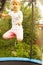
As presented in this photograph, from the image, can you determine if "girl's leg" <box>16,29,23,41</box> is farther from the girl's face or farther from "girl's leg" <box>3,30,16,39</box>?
the girl's face

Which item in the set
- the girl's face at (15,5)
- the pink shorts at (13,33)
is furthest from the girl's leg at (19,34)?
the girl's face at (15,5)

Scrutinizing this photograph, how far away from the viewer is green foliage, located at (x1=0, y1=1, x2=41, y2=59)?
6.75ft

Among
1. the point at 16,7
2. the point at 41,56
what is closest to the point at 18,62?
the point at 41,56

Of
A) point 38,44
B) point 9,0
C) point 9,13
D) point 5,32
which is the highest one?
point 9,0

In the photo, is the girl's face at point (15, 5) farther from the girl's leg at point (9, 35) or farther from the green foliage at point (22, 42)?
the girl's leg at point (9, 35)

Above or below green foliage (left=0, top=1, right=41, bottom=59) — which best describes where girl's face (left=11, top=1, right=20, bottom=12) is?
above

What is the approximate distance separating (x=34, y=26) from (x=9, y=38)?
30 cm

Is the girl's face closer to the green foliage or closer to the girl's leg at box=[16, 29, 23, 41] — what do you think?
the green foliage

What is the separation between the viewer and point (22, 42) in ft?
6.88

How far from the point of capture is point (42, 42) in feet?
6.89

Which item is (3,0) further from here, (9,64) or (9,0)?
(9,64)

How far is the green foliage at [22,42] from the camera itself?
6.75 ft

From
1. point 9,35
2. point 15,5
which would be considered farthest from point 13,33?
point 15,5

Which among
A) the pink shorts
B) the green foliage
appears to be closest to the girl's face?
the green foliage
